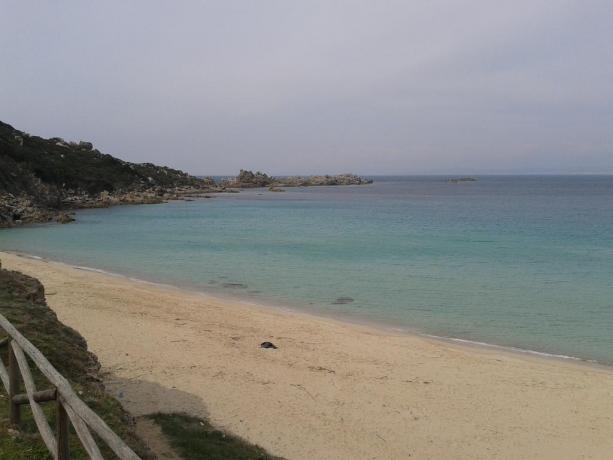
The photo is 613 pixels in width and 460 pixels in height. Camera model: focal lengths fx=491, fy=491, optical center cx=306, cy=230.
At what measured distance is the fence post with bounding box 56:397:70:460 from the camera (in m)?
4.07

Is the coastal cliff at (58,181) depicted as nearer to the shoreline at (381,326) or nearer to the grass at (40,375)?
the shoreline at (381,326)

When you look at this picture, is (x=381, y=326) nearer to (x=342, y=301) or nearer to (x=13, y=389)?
(x=342, y=301)

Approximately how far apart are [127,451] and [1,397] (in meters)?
Result: 3.68

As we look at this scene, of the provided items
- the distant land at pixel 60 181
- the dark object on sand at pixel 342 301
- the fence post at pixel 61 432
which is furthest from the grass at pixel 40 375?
the distant land at pixel 60 181

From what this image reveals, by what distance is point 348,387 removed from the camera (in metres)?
10.7

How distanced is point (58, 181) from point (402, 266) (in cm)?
5925

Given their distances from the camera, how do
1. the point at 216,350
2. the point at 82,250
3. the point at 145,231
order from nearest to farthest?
the point at 216,350, the point at 82,250, the point at 145,231

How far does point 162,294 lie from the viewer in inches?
773

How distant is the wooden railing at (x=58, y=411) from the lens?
344 cm

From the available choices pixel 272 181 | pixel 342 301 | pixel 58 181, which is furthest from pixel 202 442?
pixel 272 181

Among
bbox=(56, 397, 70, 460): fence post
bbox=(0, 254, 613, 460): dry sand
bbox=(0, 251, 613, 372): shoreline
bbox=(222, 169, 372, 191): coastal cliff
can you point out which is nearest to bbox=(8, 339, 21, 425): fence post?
bbox=(56, 397, 70, 460): fence post

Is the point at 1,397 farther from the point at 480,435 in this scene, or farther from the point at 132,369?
the point at 480,435

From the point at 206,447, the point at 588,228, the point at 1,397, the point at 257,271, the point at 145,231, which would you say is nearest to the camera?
the point at 1,397

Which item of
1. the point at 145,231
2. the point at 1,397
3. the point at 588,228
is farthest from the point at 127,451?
the point at 588,228
